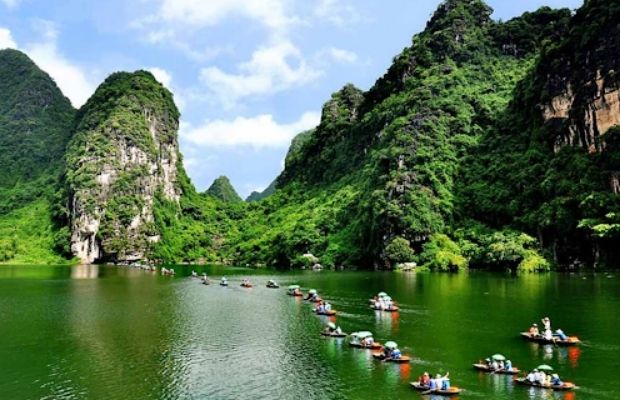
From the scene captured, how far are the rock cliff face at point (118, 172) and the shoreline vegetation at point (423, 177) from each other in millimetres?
521

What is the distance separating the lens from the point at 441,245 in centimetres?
10894

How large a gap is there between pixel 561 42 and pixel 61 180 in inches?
5594

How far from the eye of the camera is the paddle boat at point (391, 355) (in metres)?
A: 34.2

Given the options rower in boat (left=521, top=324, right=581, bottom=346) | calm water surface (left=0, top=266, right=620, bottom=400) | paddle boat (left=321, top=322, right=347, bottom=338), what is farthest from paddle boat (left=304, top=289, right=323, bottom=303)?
rower in boat (left=521, top=324, right=581, bottom=346)

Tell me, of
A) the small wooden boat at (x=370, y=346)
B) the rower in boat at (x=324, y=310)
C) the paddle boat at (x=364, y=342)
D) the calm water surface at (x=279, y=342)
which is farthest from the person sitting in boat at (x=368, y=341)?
the rower in boat at (x=324, y=310)

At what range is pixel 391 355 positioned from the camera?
34531mm

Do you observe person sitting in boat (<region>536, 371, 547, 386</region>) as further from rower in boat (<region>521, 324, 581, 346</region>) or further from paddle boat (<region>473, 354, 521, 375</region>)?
rower in boat (<region>521, 324, 581, 346</region>)

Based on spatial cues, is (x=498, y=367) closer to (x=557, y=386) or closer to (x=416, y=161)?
(x=557, y=386)

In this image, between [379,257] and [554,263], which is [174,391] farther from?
[379,257]

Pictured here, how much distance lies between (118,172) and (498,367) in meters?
148

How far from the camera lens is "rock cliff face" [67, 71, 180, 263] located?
151 meters

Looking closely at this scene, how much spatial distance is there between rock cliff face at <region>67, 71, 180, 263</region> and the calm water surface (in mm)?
85566

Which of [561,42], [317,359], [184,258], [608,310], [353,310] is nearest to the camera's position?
[317,359]

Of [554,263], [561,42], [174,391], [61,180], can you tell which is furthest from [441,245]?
[61,180]
